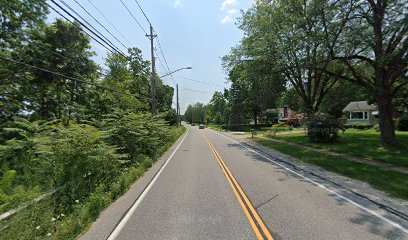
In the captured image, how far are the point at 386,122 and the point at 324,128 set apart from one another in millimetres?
4722

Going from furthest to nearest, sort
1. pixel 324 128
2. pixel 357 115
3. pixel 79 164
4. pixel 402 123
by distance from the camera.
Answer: pixel 357 115
pixel 402 123
pixel 324 128
pixel 79 164

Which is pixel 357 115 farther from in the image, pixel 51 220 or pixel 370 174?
pixel 51 220

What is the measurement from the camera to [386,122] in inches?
728

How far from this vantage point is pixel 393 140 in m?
18.1

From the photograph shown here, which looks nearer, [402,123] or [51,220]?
[51,220]

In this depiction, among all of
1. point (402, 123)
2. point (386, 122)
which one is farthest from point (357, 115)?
point (386, 122)

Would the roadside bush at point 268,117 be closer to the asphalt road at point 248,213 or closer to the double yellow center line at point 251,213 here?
the asphalt road at point 248,213

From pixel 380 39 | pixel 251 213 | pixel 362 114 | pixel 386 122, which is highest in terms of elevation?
pixel 380 39

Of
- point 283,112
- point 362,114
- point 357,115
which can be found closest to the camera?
point 362,114

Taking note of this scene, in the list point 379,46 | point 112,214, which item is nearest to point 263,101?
point 379,46

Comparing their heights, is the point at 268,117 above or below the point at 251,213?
above

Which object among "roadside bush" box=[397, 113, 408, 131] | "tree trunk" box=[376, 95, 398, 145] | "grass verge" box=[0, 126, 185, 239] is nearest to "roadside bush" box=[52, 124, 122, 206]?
"grass verge" box=[0, 126, 185, 239]

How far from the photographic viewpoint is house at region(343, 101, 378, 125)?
44.5 m

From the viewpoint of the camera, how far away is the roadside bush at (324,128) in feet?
73.0
